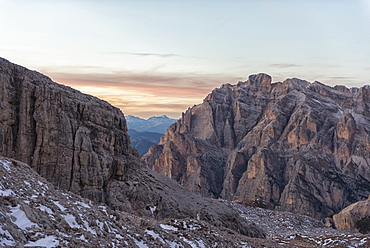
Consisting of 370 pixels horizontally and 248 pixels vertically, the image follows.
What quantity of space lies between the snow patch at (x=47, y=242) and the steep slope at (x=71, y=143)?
33052 millimetres

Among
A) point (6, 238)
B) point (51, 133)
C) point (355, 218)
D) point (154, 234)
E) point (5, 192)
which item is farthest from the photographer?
point (355, 218)

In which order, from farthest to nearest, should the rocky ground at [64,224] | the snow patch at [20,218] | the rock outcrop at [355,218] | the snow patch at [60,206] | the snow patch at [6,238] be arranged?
1. the rock outcrop at [355,218]
2. the snow patch at [60,206]
3. the snow patch at [20,218]
4. the rocky ground at [64,224]
5. the snow patch at [6,238]

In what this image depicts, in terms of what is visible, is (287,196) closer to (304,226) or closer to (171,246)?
(304,226)

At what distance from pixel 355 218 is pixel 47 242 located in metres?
152

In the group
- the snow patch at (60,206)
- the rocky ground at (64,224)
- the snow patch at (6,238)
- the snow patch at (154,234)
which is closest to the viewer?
the snow patch at (6,238)

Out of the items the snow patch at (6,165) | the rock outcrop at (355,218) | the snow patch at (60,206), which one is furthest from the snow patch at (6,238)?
the rock outcrop at (355,218)

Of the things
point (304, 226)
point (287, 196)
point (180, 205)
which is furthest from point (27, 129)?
point (287, 196)

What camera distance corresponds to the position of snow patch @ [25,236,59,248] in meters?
17.3

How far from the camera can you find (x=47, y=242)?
1789cm

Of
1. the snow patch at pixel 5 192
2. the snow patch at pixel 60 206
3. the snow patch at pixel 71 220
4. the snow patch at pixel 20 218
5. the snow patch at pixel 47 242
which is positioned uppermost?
the snow patch at pixel 5 192

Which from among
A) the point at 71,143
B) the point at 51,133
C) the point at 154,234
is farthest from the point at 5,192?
the point at 51,133

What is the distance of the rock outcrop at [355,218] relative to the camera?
144 m

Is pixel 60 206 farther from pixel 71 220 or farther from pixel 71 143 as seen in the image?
pixel 71 143

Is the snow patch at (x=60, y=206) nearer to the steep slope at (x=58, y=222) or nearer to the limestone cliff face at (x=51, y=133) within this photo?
the steep slope at (x=58, y=222)
